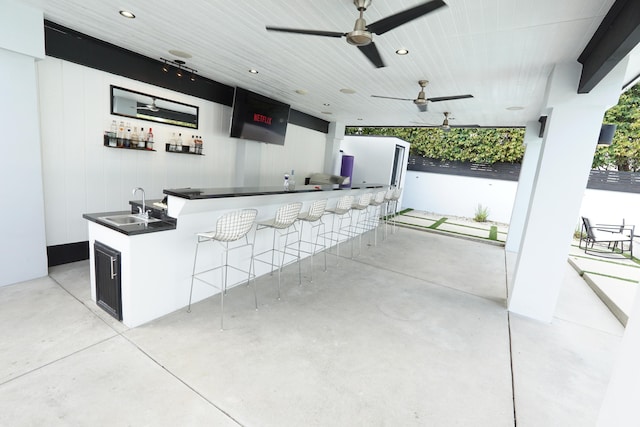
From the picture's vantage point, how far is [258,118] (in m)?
5.49

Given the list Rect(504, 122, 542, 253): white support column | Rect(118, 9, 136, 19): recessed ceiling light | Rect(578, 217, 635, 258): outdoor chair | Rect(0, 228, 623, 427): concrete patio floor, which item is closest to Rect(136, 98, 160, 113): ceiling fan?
Rect(118, 9, 136, 19): recessed ceiling light

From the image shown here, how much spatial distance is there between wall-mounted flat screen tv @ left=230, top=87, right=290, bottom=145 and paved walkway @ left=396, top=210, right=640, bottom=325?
4.17 meters

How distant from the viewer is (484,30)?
99.3 inches

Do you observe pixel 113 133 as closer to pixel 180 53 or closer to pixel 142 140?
pixel 142 140

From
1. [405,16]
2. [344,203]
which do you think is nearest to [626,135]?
[344,203]

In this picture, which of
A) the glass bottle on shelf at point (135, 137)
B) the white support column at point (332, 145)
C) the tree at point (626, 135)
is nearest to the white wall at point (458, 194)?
the tree at point (626, 135)

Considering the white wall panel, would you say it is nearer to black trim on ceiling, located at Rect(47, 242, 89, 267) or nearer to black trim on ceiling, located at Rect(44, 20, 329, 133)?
black trim on ceiling, located at Rect(44, 20, 329, 133)

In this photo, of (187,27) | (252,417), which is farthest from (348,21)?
(252,417)

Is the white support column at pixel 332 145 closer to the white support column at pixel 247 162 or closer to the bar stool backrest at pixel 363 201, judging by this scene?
the white support column at pixel 247 162

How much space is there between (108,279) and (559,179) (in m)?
4.40

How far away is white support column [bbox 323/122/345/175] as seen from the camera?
8.22 m

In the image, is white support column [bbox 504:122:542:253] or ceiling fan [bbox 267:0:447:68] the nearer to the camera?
ceiling fan [bbox 267:0:447:68]

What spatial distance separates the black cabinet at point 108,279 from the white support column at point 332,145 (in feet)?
20.9

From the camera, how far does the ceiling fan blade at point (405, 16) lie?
5.67ft
